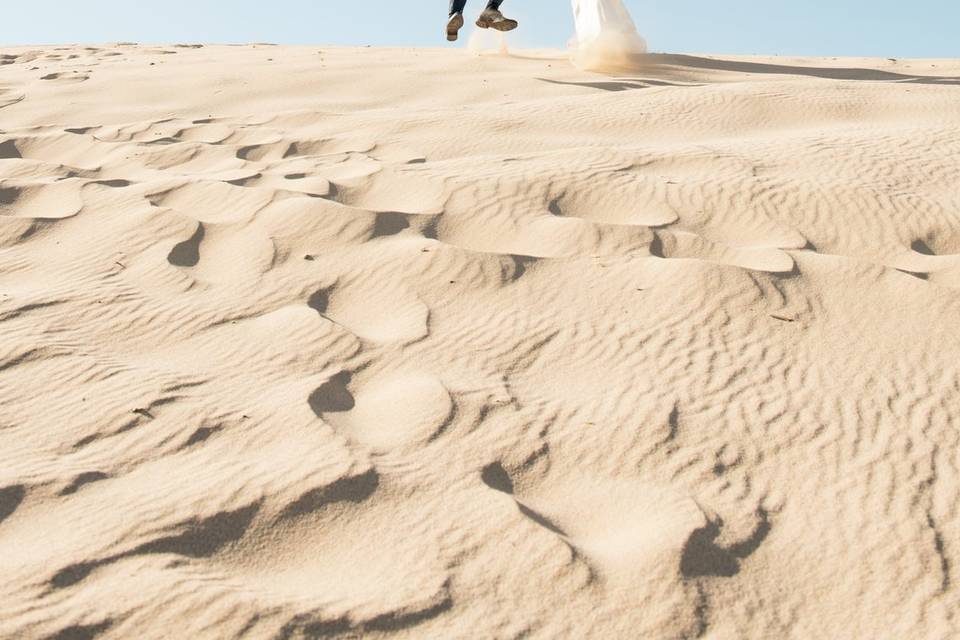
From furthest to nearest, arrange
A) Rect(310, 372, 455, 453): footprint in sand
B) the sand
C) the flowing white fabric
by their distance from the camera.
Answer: the flowing white fabric → Rect(310, 372, 455, 453): footprint in sand → the sand

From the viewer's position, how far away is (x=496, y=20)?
7.53 m

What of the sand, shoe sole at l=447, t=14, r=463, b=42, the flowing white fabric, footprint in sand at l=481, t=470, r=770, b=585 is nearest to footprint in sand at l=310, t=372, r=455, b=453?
the sand

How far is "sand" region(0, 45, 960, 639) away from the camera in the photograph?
1860 mm

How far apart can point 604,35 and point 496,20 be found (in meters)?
1.48

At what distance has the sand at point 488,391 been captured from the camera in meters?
1.86

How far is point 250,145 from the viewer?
538 centimetres

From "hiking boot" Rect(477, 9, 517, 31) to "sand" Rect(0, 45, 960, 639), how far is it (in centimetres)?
278

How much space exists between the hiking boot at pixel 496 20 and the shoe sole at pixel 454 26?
170 millimetres

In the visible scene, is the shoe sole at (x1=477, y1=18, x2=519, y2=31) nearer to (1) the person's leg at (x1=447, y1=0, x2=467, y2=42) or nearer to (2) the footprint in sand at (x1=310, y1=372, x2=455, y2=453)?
(1) the person's leg at (x1=447, y1=0, x2=467, y2=42)

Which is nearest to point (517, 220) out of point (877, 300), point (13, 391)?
point (877, 300)

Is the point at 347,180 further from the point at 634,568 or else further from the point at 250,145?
the point at 634,568

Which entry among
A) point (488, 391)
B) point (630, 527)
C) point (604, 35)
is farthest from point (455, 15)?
point (630, 527)

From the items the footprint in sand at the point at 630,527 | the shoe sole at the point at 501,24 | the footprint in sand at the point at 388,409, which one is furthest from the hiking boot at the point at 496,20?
the footprint in sand at the point at 630,527

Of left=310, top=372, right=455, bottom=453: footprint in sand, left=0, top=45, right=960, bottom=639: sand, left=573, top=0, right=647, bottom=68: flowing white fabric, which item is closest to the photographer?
left=0, top=45, right=960, bottom=639: sand
